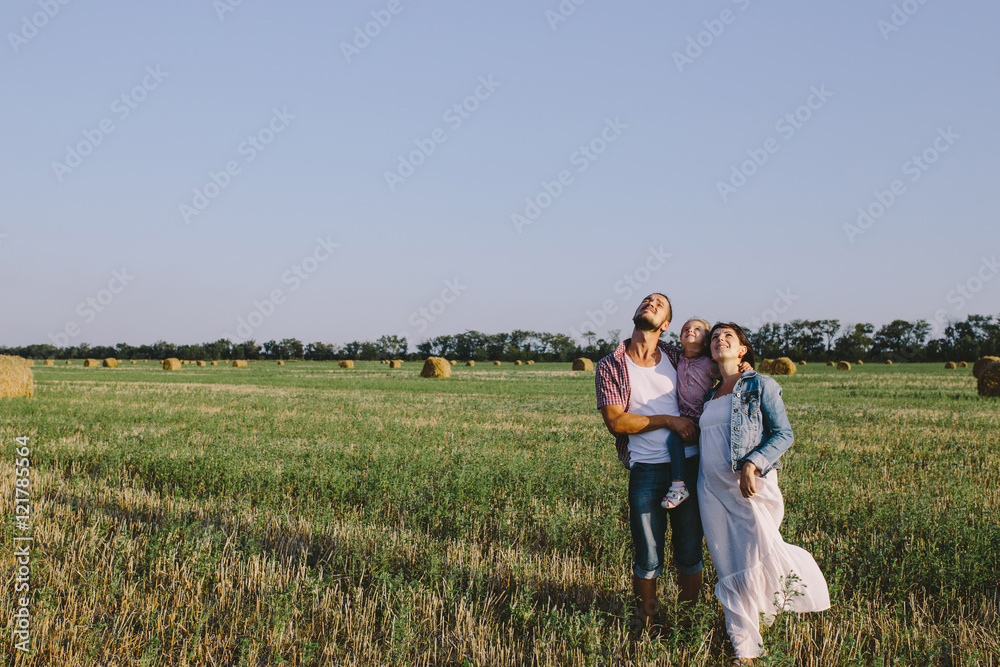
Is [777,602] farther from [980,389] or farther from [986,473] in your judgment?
[980,389]

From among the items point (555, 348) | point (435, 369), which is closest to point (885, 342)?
point (555, 348)

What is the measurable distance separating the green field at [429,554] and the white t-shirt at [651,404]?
925 mm

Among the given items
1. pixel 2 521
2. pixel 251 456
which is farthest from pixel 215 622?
pixel 251 456

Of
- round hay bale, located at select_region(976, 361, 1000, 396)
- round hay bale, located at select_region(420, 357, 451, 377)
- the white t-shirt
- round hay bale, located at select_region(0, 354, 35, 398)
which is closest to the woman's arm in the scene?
the white t-shirt

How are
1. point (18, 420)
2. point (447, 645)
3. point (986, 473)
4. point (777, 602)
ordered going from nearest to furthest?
point (777, 602)
point (447, 645)
point (986, 473)
point (18, 420)

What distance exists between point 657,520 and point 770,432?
2.93 ft

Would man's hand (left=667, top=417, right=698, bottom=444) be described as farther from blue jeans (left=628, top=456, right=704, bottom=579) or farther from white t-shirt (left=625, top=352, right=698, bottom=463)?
blue jeans (left=628, top=456, right=704, bottom=579)

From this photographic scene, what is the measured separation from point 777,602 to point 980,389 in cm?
2618

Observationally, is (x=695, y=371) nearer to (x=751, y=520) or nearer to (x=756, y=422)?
(x=756, y=422)

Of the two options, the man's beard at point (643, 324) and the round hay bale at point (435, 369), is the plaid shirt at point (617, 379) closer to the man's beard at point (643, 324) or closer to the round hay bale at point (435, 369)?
the man's beard at point (643, 324)

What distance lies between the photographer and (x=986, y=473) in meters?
8.33

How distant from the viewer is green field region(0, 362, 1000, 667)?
3.68 metres

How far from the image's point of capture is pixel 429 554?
5051 millimetres

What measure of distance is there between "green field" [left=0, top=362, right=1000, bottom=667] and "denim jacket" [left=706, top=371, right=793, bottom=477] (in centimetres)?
104
